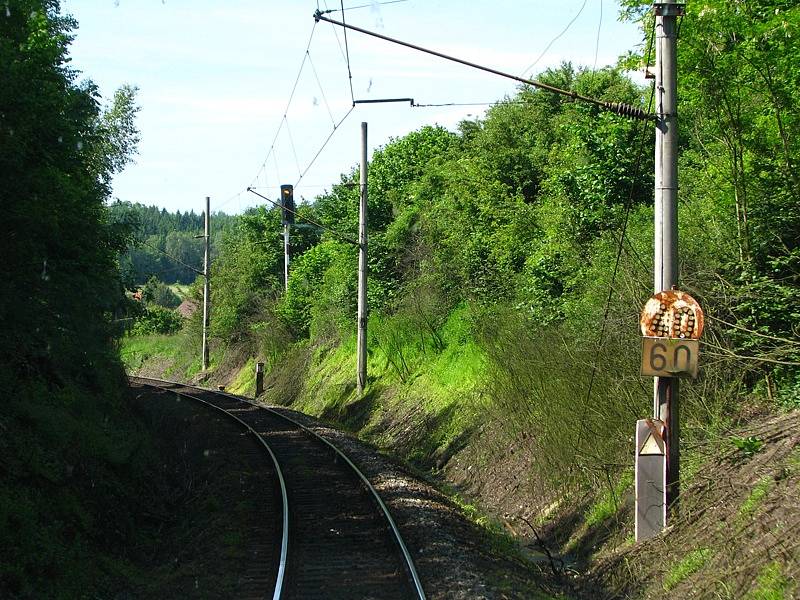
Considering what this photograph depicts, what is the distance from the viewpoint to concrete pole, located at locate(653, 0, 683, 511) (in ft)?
31.9

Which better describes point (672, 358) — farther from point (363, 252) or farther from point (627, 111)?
point (363, 252)

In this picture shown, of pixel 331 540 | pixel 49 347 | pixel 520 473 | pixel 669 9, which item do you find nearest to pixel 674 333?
pixel 669 9

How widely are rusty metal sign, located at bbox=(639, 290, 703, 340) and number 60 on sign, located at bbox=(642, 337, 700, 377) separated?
0.07 m

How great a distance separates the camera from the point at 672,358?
962 cm

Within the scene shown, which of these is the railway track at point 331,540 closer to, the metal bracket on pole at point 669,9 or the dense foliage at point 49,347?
the dense foliage at point 49,347

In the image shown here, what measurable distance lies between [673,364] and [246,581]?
5.42 metres

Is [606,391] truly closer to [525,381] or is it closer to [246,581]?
[525,381]

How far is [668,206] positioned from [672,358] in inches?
65.2

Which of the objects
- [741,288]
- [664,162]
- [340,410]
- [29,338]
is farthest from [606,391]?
[340,410]

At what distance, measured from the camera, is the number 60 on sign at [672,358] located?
9578mm

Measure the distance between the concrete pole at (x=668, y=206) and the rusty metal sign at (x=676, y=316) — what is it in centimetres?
19

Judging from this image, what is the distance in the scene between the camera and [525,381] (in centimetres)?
1521

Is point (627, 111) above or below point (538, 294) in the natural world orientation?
above

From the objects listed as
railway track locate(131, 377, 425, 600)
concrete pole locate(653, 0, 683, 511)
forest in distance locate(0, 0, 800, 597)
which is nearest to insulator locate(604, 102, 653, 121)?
concrete pole locate(653, 0, 683, 511)
